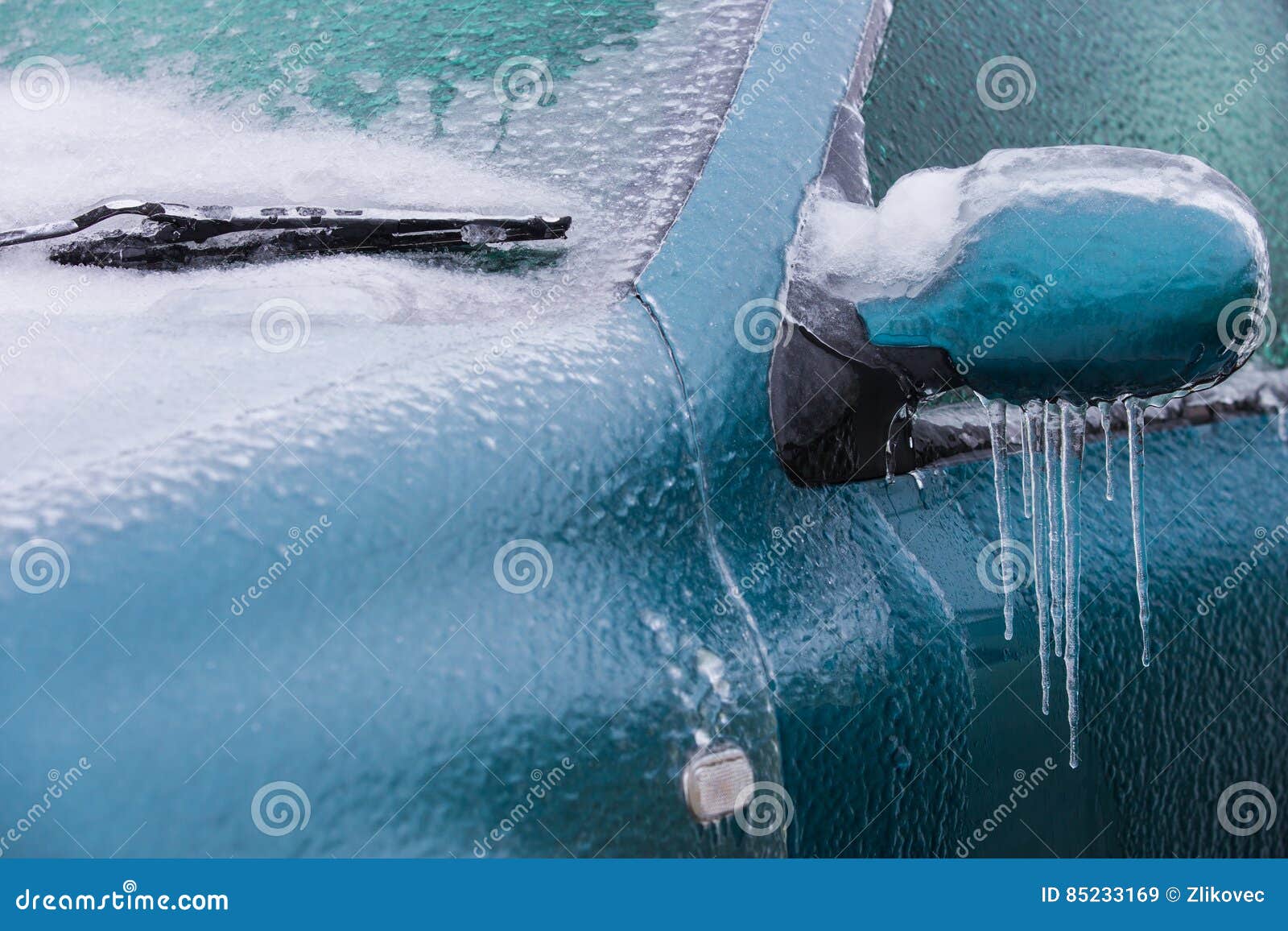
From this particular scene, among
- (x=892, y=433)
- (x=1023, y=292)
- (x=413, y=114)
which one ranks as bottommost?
(x=892, y=433)

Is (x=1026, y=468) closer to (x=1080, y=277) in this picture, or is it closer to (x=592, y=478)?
(x=1080, y=277)

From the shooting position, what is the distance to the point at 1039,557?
62.8 inches

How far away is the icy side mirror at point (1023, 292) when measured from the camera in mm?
1317

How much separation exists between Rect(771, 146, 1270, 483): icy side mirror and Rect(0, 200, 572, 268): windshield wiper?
0.33 m

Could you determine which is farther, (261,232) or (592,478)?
(261,232)

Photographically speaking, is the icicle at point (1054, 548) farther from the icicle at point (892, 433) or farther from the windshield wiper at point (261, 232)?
the windshield wiper at point (261, 232)

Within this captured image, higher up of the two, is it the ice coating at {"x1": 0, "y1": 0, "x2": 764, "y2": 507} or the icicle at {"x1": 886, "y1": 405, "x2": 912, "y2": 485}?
the ice coating at {"x1": 0, "y1": 0, "x2": 764, "y2": 507}

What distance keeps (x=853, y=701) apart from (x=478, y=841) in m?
0.40

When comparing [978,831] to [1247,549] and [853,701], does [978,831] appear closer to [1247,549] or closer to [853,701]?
[853,701]

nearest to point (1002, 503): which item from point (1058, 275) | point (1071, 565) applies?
point (1071, 565)

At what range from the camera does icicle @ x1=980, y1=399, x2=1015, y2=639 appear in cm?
159

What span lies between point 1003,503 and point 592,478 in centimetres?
54

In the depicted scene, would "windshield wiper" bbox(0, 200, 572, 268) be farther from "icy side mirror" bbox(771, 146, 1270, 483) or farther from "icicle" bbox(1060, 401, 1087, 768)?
"icicle" bbox(1060, 401, 1087, 768)

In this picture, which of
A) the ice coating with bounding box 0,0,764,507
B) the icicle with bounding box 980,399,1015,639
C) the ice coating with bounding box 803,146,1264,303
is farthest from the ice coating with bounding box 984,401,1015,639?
the ice coating with bounding box 0,0,764,507
